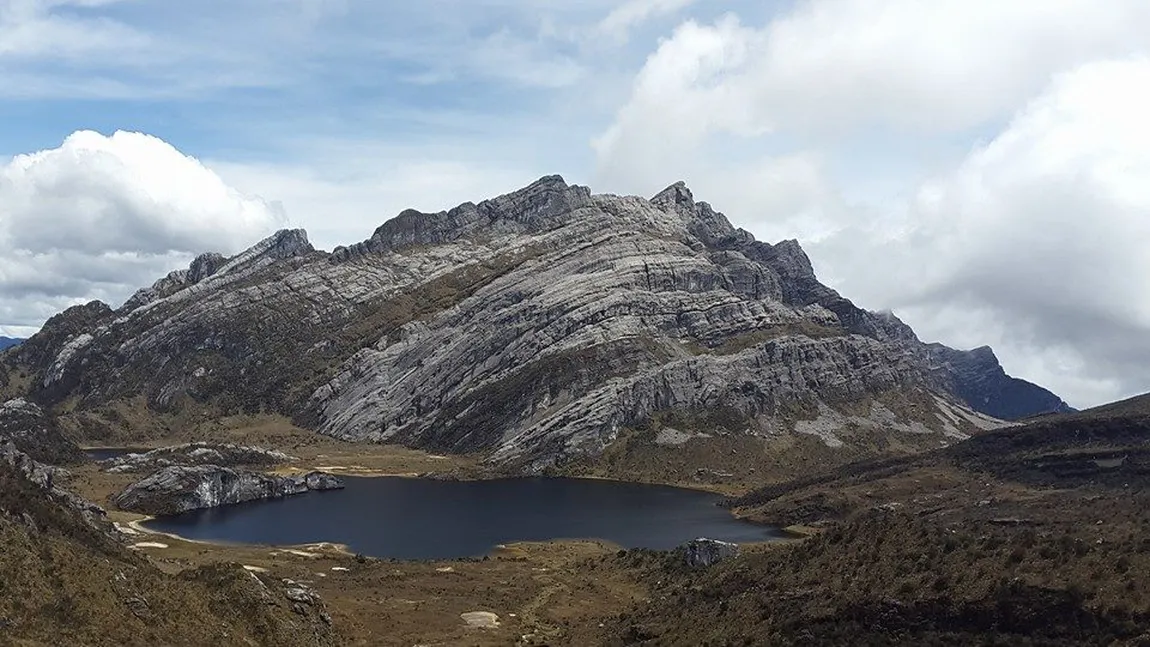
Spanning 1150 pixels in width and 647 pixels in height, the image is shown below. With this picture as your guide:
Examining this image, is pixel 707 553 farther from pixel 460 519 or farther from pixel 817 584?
pixel 460 519

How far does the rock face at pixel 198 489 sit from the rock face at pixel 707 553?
9537 cm

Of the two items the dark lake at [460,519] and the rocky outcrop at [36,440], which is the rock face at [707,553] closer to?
the dark lake at [460,519]

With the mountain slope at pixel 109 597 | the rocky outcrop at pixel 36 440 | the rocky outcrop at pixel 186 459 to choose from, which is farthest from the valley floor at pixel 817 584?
the rocky outcrop at pixel 36 440

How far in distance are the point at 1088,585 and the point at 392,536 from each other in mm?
96865

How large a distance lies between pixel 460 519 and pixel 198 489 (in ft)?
158

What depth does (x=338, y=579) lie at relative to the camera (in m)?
90.6

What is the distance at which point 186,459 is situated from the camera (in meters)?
185

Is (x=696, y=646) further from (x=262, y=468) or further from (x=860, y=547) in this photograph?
(x=262, y=468)

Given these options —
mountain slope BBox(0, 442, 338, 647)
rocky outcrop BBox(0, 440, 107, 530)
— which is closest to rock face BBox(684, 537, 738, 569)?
mountain slope BBox(0, 442, 338, 647)

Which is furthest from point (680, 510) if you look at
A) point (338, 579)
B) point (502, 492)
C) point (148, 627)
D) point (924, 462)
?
point (148, 627)

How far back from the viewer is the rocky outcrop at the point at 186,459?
577 ft

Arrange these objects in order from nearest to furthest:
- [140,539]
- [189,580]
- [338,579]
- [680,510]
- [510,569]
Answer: [189,580] < [338,579] < [510,569] < [140,539] < [680,510]

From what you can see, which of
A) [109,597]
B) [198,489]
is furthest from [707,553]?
[198,489]

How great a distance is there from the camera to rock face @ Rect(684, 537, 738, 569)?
88.0m
